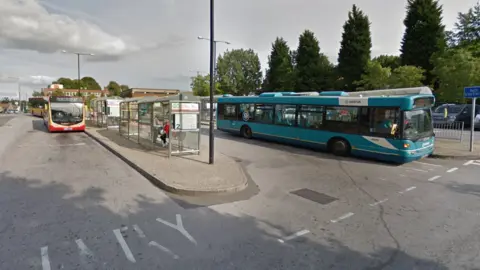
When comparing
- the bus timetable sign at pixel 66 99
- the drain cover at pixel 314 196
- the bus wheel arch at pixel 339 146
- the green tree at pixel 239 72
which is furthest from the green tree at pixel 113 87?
the drain cover at pixel 314 196

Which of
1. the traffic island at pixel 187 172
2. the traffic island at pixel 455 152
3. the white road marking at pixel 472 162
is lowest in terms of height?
the traffic island at pixel 187 172

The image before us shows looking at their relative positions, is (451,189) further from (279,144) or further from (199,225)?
(279,144)

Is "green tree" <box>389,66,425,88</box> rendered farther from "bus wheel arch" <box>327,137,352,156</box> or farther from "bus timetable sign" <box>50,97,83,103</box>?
"bus timetable sign" <box>50,97,83,103</box>

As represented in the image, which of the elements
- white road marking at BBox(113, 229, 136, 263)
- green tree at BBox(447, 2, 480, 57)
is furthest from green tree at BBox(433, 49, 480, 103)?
white road marking at BBox(113, 229, 136, 263)

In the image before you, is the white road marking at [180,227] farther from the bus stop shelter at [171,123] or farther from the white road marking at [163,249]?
the bus stop shelter at [171,123]

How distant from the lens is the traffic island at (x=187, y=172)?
238 inches

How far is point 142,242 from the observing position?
3.74 m

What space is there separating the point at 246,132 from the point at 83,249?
Result: 40.4 ft

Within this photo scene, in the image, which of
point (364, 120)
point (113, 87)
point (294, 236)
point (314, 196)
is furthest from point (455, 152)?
point (113, 87)

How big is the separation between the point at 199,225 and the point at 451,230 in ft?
12.8

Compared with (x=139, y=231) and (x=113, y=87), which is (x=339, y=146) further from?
(x=113, y=87)

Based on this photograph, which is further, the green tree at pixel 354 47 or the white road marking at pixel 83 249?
the green tree at pixel 354 47

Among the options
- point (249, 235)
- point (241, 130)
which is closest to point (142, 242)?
point (249, 235)

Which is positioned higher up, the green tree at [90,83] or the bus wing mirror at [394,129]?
the green tree at [90,83]
